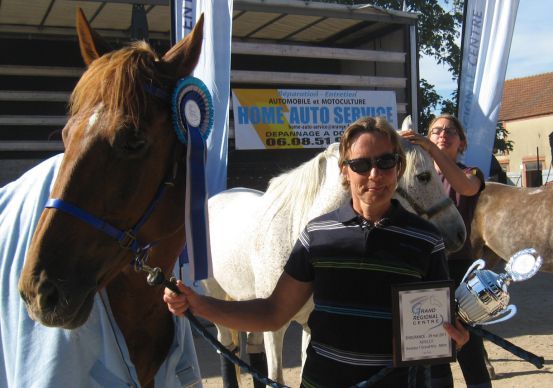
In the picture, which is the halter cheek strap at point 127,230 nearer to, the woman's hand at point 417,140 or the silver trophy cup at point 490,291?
the silver trophy cup at point 490,291

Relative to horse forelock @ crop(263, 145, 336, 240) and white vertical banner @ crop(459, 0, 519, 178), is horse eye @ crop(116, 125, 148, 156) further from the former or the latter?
white vertical banner @ crop(459, 0, 519, 178)

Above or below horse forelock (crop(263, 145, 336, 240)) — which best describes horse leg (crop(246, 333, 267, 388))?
below

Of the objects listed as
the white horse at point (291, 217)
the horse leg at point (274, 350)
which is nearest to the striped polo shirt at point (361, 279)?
the white horse at point (291, 217)

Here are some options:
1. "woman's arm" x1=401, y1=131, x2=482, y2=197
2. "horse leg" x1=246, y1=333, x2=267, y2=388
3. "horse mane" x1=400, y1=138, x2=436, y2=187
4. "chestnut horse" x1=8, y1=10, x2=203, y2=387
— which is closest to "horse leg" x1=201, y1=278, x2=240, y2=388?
"horse leg" x1=246, y1=333, x2=267, y2=388

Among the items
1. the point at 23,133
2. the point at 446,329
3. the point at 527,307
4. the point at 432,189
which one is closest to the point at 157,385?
the point at 446,329

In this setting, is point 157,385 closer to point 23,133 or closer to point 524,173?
point 23,133

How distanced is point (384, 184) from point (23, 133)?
829cm

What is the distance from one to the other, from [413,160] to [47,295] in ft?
6.94

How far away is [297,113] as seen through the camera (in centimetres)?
771

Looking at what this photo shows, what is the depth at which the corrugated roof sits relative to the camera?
104 ft

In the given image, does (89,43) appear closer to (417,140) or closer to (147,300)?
(147,300)

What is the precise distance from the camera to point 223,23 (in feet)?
20.0

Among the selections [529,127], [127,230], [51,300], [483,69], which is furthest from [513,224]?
[529,127]

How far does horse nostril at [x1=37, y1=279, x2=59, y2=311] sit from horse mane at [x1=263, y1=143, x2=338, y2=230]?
5.94ft
